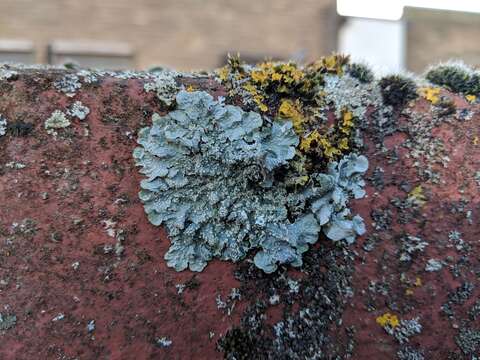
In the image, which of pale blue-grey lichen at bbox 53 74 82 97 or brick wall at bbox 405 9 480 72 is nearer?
pale blue-grey lichen at bbox 53 74 82 97

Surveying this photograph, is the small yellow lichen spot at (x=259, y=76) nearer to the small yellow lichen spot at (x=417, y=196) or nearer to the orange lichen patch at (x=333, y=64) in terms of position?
the orange lichen patch at (x=333, y=64)

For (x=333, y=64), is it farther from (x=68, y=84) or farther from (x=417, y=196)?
(x=68, y=84)

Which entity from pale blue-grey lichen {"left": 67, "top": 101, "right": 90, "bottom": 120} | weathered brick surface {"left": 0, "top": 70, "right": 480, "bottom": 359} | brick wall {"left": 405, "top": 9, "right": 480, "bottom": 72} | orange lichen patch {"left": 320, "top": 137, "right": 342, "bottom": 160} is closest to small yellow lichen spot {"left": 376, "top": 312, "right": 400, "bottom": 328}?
weathered brick surface {"left": 0, "top": 70, "right": 480, "bottom": 359}

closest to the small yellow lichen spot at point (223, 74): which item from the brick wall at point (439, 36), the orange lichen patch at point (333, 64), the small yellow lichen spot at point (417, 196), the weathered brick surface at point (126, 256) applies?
the weathered brick surface at point (126, 256)

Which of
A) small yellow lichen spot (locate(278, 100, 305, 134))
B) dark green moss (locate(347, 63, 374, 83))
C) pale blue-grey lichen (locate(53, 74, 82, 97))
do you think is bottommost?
small yellow lichen spot (locate(278, 100, 305, 134))

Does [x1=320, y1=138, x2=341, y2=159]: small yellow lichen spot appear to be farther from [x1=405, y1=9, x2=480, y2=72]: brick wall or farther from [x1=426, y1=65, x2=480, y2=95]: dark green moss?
[x1=405, y1=9, x2=480, y2=72]: brick wall

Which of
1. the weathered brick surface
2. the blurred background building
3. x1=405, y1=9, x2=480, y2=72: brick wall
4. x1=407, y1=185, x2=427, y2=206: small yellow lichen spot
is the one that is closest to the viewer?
the weathered brick surface

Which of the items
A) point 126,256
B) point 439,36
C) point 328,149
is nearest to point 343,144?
point 328,149

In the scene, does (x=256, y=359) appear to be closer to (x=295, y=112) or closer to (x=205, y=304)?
(x=205, y=304)
